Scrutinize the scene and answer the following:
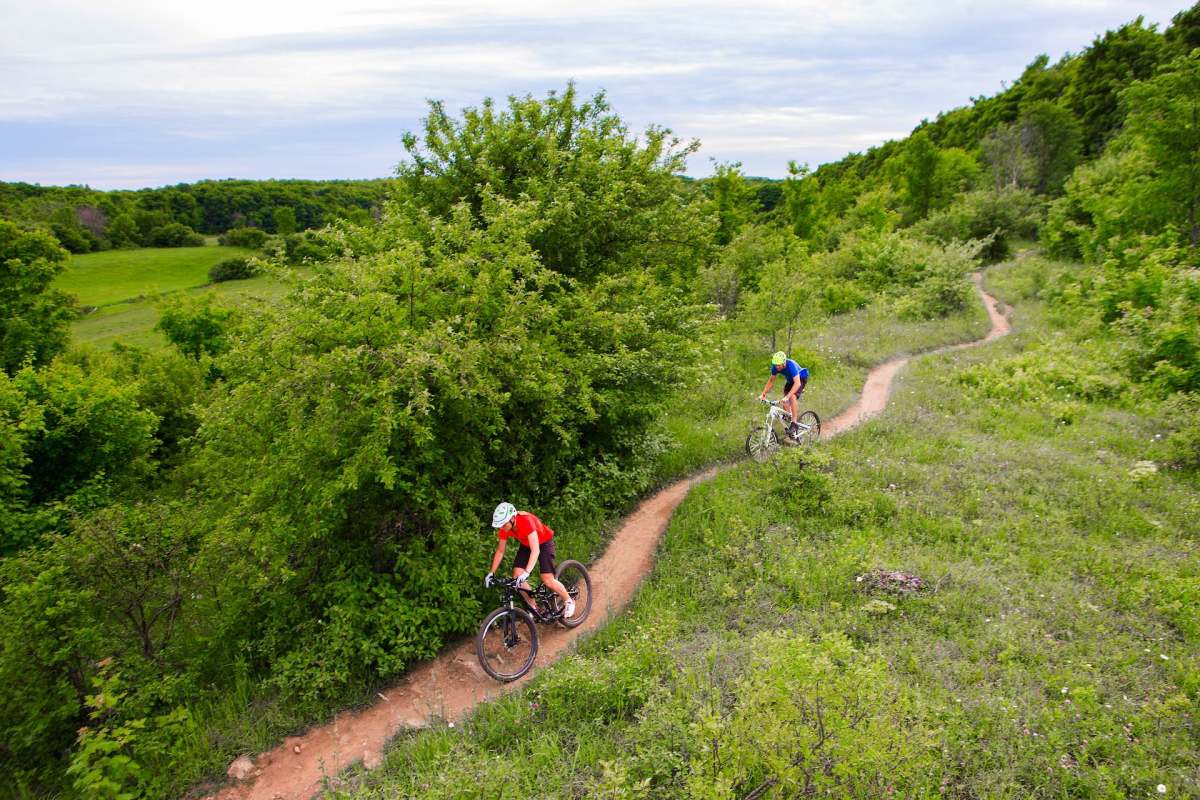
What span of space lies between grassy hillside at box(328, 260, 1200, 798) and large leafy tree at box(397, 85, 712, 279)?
710 cm

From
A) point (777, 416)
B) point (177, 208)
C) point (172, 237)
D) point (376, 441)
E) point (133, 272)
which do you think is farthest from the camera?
point (177, 208)

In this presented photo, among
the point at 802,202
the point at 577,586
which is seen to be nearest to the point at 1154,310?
the point at 577,586

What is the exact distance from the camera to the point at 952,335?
951 inches

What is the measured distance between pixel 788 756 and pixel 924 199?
203ft

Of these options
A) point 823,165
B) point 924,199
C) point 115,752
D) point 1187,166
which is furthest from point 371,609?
point 823,165

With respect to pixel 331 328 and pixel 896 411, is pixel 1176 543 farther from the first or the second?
pixel 331 328

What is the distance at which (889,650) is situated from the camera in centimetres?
761

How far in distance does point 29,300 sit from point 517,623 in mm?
23581

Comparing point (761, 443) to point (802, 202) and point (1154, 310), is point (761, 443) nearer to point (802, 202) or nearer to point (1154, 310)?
point (1154, 310)

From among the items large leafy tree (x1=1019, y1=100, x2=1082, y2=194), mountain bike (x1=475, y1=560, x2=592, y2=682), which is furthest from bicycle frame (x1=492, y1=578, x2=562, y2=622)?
large leafy tree (x1=1019, y1=100, x2=1082, y2=194)

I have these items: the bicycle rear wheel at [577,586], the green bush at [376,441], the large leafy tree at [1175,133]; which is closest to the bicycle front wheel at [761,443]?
the green bush at [376,441]

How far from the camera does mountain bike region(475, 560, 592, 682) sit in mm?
8570

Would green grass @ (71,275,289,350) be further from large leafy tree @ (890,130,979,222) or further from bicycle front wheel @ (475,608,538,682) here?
large leafy tree @ (890,130,979,222)

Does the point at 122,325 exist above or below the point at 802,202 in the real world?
below
